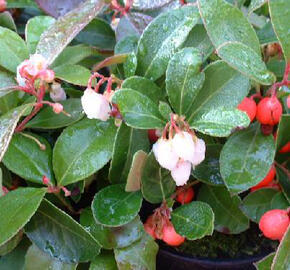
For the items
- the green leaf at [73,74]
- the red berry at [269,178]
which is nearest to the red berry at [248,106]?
the red berry at [269,178]

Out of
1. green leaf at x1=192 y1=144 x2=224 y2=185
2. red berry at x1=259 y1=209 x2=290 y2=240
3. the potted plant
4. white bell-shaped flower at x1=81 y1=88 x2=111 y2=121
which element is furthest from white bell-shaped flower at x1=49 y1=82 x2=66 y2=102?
red berry at x1=259 y1=209 x2=290 y2=240

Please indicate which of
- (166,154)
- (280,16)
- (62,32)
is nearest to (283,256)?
(166,154)

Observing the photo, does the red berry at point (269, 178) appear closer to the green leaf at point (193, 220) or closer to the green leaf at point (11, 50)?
the green leaf at point (193, 220)

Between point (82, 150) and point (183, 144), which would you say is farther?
point (82, 150)

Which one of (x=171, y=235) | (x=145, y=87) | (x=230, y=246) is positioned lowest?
(x=230, y=246)

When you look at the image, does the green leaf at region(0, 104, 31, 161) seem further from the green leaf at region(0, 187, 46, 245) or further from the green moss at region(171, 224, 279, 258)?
the green moss at region(171, 224, 279, 258)

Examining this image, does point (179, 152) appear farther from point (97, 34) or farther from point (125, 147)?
point (97, 34)
